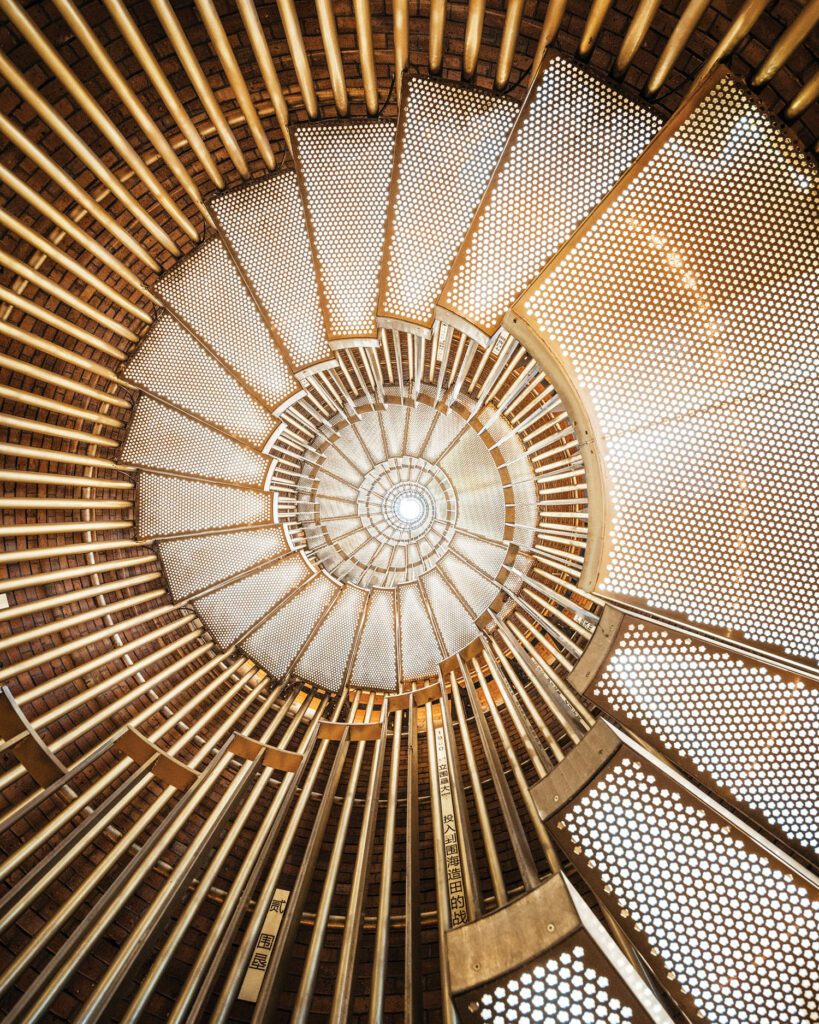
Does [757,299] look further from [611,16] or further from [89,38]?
[89,38]

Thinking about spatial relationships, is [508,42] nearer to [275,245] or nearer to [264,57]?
[264,57]

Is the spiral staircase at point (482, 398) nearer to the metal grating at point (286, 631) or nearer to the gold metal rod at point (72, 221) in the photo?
the gold metal rod at point (72, 221)

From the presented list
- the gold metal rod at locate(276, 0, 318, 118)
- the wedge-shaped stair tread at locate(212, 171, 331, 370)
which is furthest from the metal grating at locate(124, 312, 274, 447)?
the gold metal rod at locate(276, 0, 318, 118)

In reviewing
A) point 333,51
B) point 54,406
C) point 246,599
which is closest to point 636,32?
point 333,51

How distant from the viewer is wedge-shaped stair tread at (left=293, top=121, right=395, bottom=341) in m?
6.16

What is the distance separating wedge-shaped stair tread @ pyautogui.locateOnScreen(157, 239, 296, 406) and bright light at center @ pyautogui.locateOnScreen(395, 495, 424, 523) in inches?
229

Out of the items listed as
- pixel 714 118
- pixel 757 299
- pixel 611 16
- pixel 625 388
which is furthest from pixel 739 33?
pixel 625 388

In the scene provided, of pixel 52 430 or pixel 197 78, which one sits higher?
pixel 197 78

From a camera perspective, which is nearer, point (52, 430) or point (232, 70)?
point (232, 70)

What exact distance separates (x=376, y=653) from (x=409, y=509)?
3702 mm

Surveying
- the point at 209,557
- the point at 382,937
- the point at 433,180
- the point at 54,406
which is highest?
the point at 433,180

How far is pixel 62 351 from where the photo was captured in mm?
6449

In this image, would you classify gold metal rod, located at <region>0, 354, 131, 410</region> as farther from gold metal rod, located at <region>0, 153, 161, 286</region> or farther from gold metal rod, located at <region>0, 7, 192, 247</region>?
gold metal rod, located at <region>0, 7, 192, 247</region>

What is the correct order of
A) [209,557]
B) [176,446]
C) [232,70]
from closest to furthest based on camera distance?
[232,70] → [176,446] → [209,557]
